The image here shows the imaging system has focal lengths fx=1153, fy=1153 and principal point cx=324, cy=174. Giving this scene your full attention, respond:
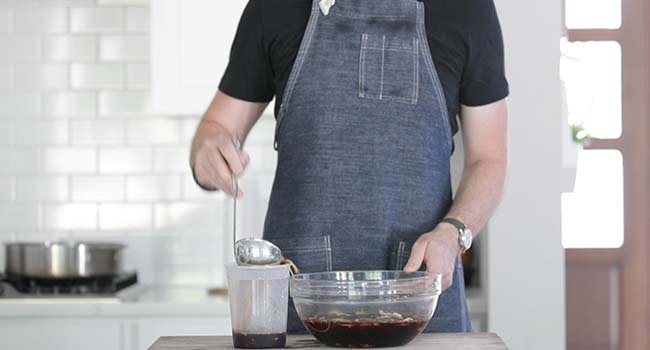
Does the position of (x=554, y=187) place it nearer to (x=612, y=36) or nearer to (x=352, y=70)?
(x=352, y=70)

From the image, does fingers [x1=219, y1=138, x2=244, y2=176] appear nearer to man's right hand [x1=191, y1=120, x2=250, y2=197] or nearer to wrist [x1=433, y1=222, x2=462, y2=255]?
man's right hand [x1=191, y1=120, x2=250, y2=197]

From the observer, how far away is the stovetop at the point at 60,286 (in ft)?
11.8

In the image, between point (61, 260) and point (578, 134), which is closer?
point (61, 260)

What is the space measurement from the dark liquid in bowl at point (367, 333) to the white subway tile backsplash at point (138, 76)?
2543mm

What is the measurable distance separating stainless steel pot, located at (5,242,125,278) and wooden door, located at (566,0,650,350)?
2.12 m

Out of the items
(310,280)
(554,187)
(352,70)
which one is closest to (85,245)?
(554,187)

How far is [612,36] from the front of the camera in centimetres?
498

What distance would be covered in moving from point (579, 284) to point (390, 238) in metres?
3.13

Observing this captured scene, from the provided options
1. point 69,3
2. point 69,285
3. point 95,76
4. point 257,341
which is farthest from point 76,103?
point 257,341

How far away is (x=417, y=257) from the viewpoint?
5.88 feet

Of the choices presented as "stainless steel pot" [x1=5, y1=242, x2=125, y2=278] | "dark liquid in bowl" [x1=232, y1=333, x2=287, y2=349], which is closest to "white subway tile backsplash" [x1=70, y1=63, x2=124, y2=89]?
"stainless steel pot" [x1=5, y1=242, x2=125, y2=278]

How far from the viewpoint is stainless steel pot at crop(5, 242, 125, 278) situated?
12.2 feet

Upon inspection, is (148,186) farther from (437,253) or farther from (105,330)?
(437,253)

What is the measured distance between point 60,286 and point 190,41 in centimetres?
89
